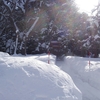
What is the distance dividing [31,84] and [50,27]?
17.9 metres

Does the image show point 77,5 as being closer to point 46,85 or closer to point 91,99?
point 91,99

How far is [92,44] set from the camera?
2144cm

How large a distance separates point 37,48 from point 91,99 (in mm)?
14885

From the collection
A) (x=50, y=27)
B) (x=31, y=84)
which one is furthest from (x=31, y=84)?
(x=50, y=27)

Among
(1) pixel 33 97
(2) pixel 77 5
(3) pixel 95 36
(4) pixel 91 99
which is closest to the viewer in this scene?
(1) pixel 33 97

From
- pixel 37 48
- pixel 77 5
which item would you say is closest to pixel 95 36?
pixel 77 5

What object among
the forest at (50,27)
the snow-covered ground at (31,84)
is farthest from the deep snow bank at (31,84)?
the forest at (50,27)

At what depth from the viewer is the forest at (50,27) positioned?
70.0ft

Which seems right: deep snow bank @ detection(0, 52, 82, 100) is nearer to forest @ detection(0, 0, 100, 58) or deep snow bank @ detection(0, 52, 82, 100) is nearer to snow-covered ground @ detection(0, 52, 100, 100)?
snow-covered ground @ detection(0, 52, 100, 100)

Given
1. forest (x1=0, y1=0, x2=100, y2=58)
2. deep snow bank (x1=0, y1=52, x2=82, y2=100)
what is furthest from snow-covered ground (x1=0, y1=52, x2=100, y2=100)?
A: forest (x1=0, y1=0, x2=100, y2=58)

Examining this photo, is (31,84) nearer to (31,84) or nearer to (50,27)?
(31,84)

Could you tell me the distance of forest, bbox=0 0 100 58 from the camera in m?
21.3

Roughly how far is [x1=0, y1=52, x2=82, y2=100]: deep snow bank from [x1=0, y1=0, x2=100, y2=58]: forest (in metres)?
16.0

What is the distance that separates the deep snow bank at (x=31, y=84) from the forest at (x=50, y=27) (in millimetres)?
15999
